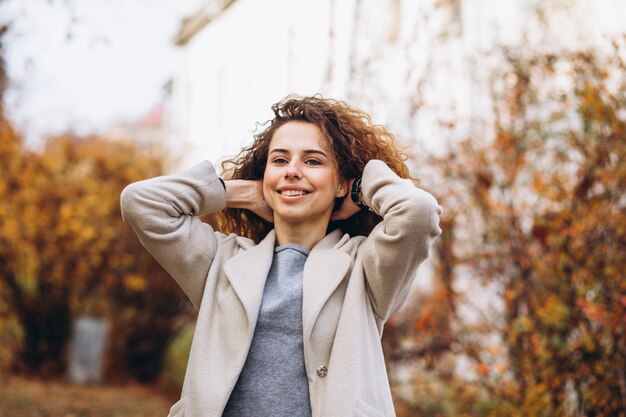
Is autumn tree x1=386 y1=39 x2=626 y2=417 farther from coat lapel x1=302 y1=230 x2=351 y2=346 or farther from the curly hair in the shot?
coat lapel x1=302 y1=230 x2=351 y2=346

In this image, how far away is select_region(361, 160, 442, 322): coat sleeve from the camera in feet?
7.28

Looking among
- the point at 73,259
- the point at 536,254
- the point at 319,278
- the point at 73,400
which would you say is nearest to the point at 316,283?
the point at 319,278

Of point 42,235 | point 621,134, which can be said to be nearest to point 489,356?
point 621,134

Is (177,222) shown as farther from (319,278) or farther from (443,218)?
(443,218)

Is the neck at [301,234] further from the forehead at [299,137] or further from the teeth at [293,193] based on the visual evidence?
the forehead at [299,137]

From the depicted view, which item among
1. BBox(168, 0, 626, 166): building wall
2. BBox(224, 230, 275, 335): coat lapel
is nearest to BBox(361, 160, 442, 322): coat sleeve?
BBox(224, 230, 275, 335): coat lapel

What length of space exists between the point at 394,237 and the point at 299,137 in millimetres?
559

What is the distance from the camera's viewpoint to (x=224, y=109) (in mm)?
12133

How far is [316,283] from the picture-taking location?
7.68ft

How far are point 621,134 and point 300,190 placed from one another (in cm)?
298

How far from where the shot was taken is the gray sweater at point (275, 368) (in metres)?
2.25

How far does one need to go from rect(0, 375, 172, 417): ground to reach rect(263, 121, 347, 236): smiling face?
5.31 meters

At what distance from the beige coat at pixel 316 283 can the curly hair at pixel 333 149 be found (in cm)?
18

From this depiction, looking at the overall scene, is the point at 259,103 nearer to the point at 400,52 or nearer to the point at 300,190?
the point at 400,52
